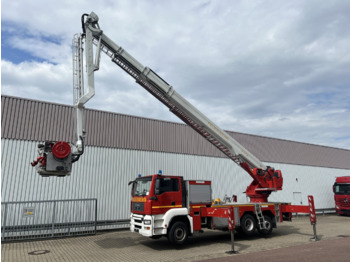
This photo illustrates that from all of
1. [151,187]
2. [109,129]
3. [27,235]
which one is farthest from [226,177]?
[27,235]

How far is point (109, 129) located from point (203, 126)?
6.29m

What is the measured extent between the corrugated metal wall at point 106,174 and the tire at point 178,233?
5.97 m

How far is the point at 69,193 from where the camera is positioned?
14.0m

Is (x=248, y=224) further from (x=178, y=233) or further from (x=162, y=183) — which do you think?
(x=162, y=183)

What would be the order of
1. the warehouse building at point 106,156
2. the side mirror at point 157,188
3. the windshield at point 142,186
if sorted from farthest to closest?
the warehouse building at point 106,156 < the windshield at point 142,186 < the side mirror at point 157,188

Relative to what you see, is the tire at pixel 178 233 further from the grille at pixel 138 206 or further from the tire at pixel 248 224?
the tire at pixel 248 224

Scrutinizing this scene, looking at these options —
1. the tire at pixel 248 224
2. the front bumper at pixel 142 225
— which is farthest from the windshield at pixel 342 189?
the front bumper at pixel 142 225

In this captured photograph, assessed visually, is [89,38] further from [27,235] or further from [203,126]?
[27,235]

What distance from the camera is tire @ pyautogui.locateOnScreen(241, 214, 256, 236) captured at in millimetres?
11445

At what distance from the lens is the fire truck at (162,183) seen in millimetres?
9180

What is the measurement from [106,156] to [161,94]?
597 centimetres

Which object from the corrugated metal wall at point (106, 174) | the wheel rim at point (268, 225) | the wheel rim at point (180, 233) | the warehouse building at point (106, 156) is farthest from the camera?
the warehouse building at point (106, 156)

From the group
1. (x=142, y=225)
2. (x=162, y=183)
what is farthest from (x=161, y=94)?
(x=142, y=225)

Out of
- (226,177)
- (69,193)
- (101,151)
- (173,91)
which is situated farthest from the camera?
(226,177)
